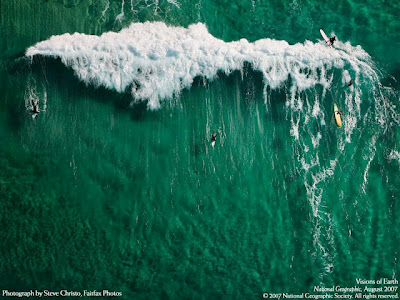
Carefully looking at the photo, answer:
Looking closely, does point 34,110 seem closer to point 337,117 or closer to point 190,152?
point 190,152

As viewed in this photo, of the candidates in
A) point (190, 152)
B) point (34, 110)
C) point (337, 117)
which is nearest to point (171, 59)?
point (190, 152)

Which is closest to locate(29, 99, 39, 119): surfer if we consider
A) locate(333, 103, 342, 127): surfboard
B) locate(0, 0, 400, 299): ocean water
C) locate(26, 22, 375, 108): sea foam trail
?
locate(0, 0, 400, 299): ocean water

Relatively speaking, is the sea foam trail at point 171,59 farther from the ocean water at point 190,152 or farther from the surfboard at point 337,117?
the surfboard at point 337,117

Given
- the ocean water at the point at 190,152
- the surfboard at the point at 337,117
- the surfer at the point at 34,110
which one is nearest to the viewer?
the ocean water at the point at 190,152

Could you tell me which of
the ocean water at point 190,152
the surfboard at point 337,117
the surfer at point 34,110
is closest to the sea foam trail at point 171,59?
the ocean water at point 190,152

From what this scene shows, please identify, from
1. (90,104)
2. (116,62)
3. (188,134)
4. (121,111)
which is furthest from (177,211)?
(116,62)

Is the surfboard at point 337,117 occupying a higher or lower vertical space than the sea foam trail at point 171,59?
lower
